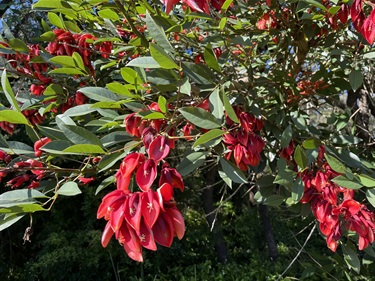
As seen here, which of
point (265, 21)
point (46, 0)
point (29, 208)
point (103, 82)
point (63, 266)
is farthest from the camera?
point (63, 266)

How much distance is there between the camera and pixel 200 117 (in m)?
0.75

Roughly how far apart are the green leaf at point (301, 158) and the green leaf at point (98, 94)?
→ 40cm

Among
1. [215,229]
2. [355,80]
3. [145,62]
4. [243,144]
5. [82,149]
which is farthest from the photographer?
[215,229]

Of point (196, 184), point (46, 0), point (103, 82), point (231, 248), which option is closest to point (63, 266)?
point (196, 184)

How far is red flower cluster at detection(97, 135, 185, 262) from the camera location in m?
0.54

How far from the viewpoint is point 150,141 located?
695 mm

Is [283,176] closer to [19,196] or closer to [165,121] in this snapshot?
[165,121]

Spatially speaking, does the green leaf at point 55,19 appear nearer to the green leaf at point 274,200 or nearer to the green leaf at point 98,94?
the green leaf at point 98,94

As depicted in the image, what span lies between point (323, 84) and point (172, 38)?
22.5 inches

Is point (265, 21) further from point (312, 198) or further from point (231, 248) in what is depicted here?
point (231, 248)

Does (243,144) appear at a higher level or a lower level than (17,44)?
lower

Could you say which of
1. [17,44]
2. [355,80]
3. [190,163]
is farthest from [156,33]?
[355,80]

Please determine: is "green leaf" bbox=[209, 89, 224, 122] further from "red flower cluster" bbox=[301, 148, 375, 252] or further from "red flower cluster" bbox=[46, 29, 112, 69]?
"red flower cluster" bbox=[46, 29, 112, 69]

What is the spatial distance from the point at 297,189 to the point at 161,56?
45cm
